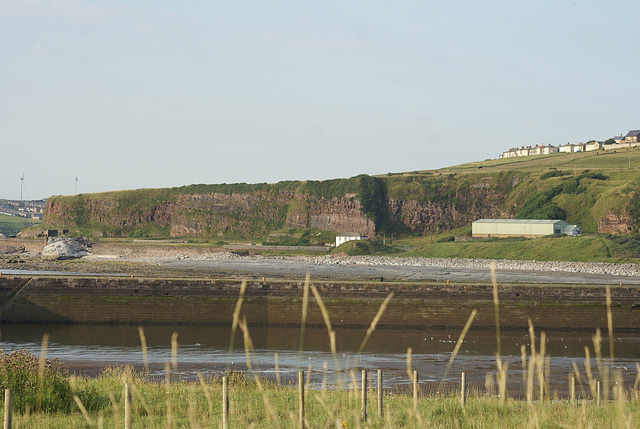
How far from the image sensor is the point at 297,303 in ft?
148

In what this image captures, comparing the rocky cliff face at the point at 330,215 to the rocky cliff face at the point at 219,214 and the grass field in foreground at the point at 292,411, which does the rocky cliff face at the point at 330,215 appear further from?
the grass field in foreground at the point at 292,411

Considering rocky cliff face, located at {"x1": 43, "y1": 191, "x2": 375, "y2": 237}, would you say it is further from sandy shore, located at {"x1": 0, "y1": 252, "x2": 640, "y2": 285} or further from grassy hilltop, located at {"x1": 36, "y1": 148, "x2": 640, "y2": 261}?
sandy shore, located at {"x1": 0, "y1": 252, "x2": 640, "y2": 285}

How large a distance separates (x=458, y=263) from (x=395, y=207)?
61.1 metres

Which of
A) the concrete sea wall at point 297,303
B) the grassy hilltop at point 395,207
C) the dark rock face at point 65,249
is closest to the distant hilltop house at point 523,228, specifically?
the grassy hilltop at point 395,207

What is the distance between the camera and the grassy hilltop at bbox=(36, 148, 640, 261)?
127m

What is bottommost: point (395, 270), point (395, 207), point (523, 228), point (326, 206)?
point (395, 270)

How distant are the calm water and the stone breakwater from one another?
42.1 metres

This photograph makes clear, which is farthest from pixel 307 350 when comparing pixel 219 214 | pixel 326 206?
pixel 219 214

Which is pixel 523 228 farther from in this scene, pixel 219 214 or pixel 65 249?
pixel 65 249

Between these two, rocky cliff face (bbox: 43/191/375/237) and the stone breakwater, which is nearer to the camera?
the stone breakwater

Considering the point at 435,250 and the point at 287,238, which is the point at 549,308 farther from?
the point at 287,238

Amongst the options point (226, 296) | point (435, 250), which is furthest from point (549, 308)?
point (435, 250)

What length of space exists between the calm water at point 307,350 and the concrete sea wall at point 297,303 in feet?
3.29

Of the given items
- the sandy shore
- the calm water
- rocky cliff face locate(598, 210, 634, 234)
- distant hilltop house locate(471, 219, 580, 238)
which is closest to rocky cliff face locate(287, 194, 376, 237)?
distant hilltop house locate(471, 219, 580, 238)
